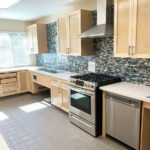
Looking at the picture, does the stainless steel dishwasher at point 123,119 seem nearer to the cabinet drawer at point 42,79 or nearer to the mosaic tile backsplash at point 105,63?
the mosaic tile backsplash at point 105,63

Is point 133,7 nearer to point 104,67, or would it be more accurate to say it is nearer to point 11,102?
point 104,67

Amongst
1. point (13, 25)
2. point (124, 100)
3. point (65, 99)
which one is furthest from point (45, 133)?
point (13, 25)

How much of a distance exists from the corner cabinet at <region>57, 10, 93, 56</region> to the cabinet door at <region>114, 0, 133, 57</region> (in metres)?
0.91

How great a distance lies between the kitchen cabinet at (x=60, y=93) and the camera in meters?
3.25

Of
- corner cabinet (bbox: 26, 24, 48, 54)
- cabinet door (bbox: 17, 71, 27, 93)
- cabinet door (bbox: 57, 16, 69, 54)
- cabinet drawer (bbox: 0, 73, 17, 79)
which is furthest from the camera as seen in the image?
cabinet door (bbox: 17, 71, 27, 93)

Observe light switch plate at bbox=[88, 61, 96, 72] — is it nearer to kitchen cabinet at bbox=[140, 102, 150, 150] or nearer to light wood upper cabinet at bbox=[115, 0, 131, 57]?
light wood upper cabinet at bbox=[115, 0, 131, 57]

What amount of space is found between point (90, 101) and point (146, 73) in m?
1.04

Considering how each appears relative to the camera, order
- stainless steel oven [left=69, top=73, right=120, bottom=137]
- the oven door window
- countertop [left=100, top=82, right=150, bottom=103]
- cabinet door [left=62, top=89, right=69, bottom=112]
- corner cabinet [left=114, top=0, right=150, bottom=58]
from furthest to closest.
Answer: cabinet door [left=62, top=89, right=69, bottom=112], the oven door window, stainless steel oven [left=69, top=73, right=120, bottom=137], corner cabinet [left=114, top=0, right=150, bottom=58], countertop [left=100, top=82, right=150, bottom=103]

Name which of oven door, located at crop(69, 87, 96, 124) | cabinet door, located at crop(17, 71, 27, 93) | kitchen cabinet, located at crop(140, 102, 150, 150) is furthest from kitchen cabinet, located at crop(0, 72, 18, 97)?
kitchen cabinet, located at crop(140, 102, 150, 150)

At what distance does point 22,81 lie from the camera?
16.2ft

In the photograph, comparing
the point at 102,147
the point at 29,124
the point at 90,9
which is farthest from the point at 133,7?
→ the point at 29,124

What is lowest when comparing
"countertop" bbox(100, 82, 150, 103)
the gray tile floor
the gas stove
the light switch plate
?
the gray tile floor

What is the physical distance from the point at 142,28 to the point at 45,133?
7.98 ft

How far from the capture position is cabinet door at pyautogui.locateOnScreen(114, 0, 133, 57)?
218cm
